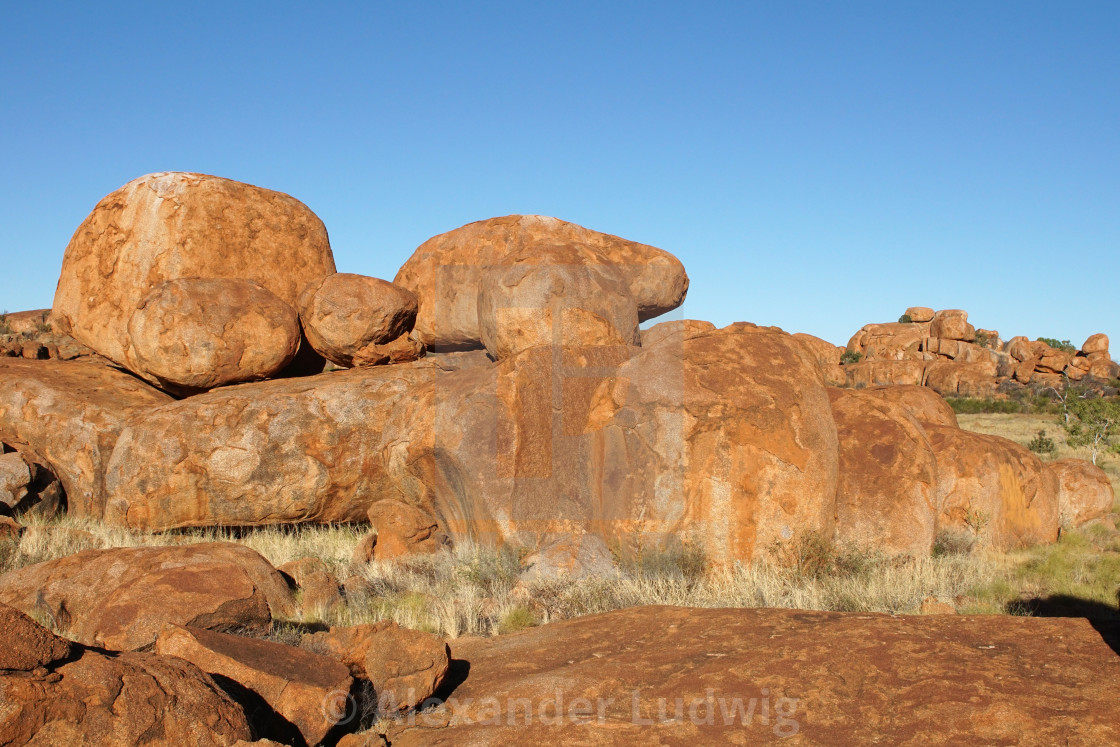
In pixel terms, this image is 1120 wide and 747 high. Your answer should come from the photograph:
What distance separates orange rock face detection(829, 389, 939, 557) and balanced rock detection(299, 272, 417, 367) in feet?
15.4

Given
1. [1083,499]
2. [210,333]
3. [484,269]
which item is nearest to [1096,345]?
[1083,499]

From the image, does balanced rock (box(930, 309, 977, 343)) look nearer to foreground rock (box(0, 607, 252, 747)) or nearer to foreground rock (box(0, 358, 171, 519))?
foreground rock (box(0, 358, 171, 519))

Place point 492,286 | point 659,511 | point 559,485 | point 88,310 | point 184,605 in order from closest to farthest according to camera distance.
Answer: point 184,605
point 659,511
point 559,485
point 492,286
point 88,310

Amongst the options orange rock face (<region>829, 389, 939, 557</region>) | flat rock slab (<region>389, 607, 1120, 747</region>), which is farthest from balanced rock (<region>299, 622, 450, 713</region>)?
orange rock face (<region>829, 389, 939, 557</region>)

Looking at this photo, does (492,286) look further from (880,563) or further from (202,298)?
(880,563)

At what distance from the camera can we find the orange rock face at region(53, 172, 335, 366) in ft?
30.7

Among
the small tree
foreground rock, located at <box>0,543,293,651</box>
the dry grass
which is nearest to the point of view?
foreground rock, located at <box>0,543,293,651</box>

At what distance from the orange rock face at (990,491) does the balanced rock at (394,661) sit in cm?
521

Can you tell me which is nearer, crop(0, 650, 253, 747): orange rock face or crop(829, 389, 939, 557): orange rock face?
crop(0, 650, 253, 747): orange rock face

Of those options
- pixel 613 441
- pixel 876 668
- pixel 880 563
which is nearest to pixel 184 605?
pixel 613 441

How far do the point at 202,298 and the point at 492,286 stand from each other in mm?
3020

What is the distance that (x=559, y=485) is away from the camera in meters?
6.82

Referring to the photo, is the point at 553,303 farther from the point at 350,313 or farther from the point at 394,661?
the point at 394,661

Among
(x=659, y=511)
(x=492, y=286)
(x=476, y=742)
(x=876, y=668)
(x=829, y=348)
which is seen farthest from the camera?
(x=829, y=348)
